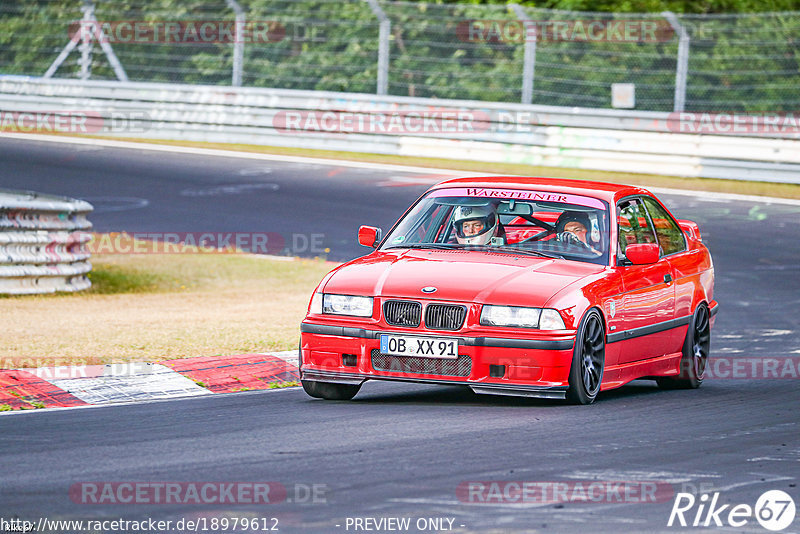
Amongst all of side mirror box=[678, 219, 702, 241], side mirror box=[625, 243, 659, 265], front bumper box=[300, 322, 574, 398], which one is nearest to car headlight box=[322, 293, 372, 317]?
front bumper box=[300, 322, 574, 398]

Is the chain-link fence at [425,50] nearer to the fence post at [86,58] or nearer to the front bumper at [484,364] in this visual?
the fence post at [86,58]

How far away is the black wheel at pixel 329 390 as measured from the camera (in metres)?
8.83

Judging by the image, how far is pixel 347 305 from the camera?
332 inches

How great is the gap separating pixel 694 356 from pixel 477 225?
2.00 meters

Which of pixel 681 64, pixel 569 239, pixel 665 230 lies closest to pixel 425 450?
pixel 569 239

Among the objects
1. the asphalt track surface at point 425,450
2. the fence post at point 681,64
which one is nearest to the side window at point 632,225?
the asphalt track surface at point 425,450

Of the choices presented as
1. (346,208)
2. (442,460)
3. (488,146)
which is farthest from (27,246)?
(488,146)

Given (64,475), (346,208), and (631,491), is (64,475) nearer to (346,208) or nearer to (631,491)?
(631,491)

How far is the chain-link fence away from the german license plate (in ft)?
52.8

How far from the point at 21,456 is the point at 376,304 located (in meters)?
2.42

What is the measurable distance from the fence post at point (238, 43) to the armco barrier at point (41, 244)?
11463 millimetres

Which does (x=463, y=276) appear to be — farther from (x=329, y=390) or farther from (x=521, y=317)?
(x=329, y=390)

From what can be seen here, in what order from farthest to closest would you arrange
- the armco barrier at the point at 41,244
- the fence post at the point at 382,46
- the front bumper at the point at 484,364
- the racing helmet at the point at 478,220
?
the fence post at the point at 382,46 < the armco barrier at the point at 41,244 < the racing helmet at the point at 478,220 < the front bumper at the point at 484,364

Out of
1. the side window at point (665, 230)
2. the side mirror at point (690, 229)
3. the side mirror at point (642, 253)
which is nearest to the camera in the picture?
the side mirror at point (642, 253)
